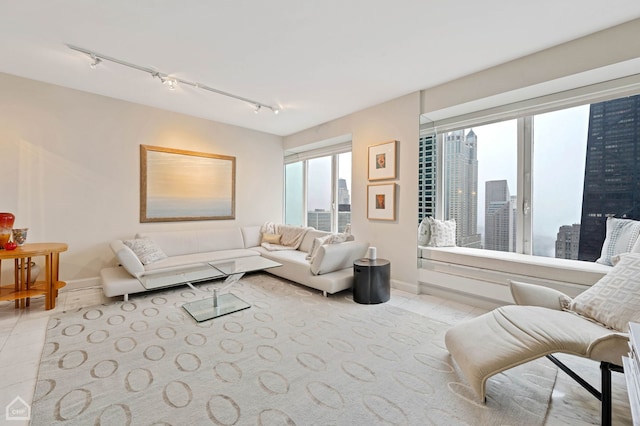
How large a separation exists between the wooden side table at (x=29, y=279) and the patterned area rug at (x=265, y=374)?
0.40 meters

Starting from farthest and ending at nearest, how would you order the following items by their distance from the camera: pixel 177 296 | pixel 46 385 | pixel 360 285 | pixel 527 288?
pixel 177 296
pixel 360 285
pixel 527 288
pixel 46 385

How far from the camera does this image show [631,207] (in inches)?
103

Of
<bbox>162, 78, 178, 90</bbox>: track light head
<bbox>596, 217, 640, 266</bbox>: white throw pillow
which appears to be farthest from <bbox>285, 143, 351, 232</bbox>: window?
<bbox>596, 217, 640, 266</bbox>: white throw pillow

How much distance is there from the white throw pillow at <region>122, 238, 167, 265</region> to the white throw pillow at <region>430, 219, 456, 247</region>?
12.2ft

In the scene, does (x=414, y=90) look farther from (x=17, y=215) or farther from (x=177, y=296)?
(x=17, y=215)

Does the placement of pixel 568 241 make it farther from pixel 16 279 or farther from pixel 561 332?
pixel 16 279

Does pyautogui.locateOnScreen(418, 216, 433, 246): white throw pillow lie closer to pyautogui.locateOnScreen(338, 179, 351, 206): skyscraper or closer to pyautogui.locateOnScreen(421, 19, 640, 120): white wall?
pyautogui.locateOnScreen(421, 19, 640, 120): white wall

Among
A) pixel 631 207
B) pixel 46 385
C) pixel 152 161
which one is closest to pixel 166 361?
pixel 46 385

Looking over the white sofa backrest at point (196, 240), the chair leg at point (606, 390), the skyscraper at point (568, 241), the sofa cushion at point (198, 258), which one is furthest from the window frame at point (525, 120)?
the white sofa backrest at point (196, 240)

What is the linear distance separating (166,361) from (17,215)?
304cm

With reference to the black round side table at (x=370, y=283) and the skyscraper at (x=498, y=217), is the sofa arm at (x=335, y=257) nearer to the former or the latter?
the black round side table at (x=370, y=283)

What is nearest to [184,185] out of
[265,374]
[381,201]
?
[381,201]

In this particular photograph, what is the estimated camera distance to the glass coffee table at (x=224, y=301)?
2.90 metres

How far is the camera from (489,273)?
3113mm
